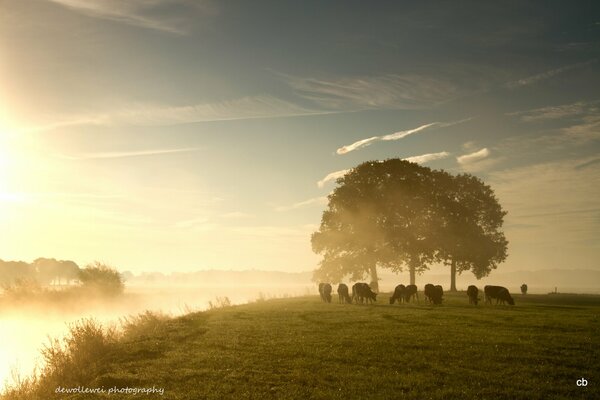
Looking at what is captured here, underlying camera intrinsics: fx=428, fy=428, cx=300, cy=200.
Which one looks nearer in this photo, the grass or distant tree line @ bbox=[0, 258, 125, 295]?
the grass

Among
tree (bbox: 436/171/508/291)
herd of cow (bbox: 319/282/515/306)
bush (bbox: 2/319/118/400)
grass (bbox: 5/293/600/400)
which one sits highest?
tree (bbox: 436/171/508/291)

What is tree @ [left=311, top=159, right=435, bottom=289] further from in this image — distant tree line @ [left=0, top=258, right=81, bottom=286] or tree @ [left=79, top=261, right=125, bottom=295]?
distant tree line @ [left=0, top=258, right=81, bottom=286]

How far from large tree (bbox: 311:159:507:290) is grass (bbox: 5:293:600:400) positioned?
30.8 m

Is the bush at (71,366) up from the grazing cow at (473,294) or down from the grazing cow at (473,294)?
down

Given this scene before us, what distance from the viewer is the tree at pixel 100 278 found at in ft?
241

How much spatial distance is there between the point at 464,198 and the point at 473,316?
117 ft

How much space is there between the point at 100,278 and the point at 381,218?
4999 cm

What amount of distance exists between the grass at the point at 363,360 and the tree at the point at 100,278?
53.1 metres

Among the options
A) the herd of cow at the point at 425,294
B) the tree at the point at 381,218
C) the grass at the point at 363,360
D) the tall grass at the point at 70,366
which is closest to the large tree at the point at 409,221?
the tree at the point at 381,218

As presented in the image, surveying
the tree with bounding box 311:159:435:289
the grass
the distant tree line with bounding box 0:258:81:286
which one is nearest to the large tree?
the tree with bounding box 311:159:435:289

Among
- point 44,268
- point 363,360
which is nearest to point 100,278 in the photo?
point 363,360

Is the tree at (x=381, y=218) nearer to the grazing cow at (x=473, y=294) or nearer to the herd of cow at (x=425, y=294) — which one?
the herd of cow at (x=425, y=294)

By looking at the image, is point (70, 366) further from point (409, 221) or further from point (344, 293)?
point (409, 221)

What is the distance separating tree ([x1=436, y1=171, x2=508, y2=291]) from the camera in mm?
57281
